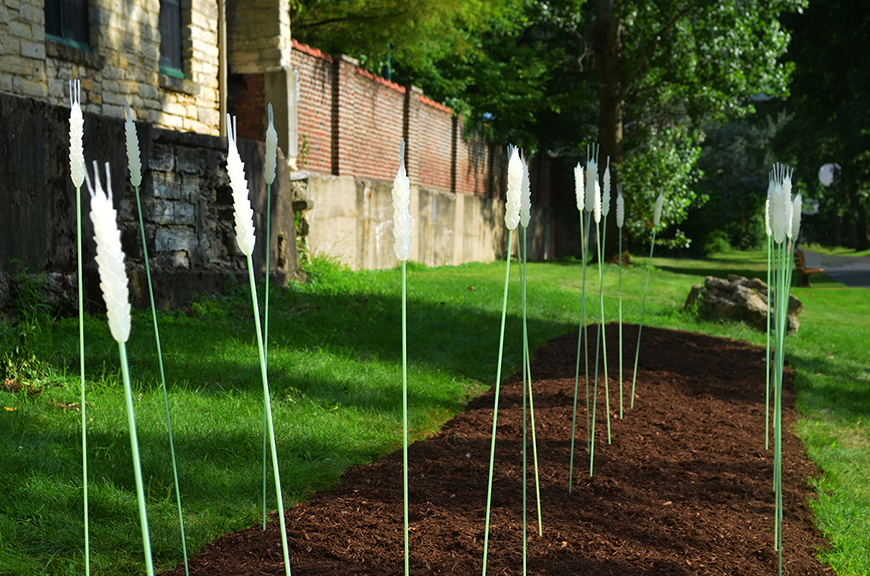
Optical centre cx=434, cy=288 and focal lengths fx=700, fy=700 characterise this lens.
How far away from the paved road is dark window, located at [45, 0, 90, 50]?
52.5 ft

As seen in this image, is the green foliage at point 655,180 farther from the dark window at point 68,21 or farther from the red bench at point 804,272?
the dark window at point 68,21

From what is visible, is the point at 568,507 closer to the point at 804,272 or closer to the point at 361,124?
the point at 361,124

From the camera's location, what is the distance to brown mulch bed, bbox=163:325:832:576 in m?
2.46

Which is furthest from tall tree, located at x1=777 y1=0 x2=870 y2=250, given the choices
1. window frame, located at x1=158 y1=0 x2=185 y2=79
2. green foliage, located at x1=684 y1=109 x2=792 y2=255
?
window frame, located at x1=158 y1=0 x2=185 y2=79

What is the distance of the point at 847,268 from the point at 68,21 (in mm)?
21057

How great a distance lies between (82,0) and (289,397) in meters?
5.83

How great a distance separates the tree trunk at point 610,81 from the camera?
54.4ft

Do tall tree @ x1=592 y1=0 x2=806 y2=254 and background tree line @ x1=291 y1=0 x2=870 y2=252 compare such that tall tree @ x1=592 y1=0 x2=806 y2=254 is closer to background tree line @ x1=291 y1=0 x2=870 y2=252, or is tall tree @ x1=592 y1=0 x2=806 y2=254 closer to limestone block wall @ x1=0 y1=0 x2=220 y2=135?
background tree line @ x1=291 y1=0 x2=870 y2=252

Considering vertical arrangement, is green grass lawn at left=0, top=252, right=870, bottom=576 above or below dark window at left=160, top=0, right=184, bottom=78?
below

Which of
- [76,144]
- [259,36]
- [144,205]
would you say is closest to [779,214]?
[76,144]

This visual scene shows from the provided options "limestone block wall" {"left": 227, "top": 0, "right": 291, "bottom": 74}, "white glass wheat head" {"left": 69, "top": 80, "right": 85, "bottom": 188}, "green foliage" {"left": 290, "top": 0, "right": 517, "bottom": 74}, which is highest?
"green foliage" {"left": 290, "top": 0, "right": 517, "bottom": 74}

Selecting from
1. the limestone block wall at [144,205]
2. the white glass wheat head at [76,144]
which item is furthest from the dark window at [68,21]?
the white glass wheat head at [76,144]

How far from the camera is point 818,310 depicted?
39.5 feet

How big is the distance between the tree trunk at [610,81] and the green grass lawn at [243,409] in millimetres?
9606
